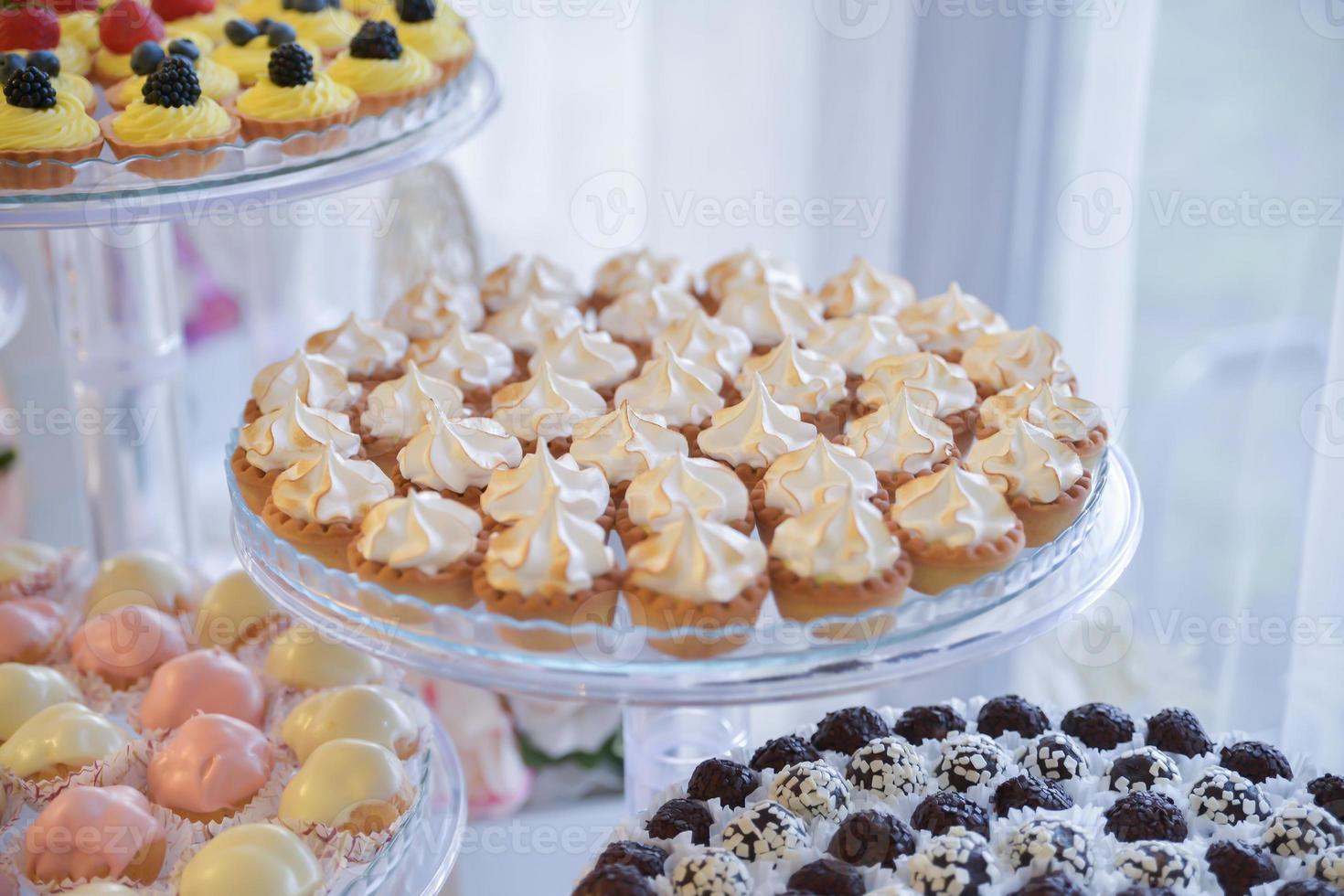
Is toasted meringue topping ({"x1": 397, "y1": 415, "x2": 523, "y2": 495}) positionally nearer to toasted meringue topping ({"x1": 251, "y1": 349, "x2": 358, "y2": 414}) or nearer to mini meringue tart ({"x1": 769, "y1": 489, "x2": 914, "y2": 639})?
toasted meringue topping ({"x1": 251, "y1": 349, "x2": 358, "y2": 414})

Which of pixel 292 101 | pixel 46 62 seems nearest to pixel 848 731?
pixel 292 101

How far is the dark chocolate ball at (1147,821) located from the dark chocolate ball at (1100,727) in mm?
154

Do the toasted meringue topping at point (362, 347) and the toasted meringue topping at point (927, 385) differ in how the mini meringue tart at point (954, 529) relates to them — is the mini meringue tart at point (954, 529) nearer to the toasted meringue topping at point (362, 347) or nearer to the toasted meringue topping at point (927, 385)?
the toasted meringue topping at point (927, 385)

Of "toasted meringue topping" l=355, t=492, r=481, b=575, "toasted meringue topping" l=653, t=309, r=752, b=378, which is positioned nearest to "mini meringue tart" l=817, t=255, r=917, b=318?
"toasted meringue topping" l=653, t=309, r=752, b=378

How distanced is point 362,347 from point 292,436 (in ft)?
0.98

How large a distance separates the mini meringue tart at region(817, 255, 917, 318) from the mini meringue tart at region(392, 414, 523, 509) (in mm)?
629

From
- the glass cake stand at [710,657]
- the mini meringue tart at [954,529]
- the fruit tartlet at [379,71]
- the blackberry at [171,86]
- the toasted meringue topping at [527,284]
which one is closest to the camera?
the glass cake stand at [710,657]

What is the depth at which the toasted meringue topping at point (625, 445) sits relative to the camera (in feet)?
5.28

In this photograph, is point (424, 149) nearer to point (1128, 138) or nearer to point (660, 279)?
point (660, 279)

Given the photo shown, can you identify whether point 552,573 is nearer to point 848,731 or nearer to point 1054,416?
point 848,731

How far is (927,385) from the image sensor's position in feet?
5.83

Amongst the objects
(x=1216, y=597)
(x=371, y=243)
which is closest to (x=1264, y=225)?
(x=1216, y=597)

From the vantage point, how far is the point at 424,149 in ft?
6.00

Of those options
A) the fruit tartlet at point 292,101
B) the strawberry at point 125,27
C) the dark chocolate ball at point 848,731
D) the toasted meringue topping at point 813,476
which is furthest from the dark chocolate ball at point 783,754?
the strawberry at point 125,27
